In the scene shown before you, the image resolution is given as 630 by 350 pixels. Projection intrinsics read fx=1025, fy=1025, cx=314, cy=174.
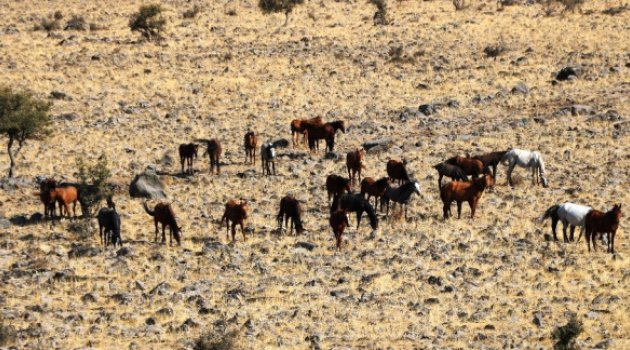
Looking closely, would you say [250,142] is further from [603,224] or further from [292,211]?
[603,224]

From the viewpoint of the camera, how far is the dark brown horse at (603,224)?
2494cm

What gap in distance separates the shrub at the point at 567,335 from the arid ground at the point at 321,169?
2.76 ft

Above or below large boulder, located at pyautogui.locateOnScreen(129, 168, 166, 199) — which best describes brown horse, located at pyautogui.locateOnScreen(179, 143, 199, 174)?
above

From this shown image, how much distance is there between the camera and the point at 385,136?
41344mm

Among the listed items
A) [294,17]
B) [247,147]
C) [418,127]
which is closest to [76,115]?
[247,147]

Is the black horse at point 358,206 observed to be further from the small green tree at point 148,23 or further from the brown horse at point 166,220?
the small green tree at point 148,23

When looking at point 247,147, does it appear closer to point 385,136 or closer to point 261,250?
point 385,136

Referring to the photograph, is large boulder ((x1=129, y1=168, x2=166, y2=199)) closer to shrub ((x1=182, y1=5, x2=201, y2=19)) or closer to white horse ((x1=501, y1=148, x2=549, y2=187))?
white horse ((x1=501, y1=148, x2=549, y2=187))

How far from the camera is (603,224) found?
25109mm

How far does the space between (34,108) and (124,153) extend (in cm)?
377

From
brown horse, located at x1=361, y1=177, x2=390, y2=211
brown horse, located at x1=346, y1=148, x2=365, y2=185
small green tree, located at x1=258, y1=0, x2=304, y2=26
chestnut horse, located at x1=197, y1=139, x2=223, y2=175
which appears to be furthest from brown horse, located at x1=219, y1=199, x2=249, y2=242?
small green tree, located at x1=258, y1=0, x2=304, y2=26

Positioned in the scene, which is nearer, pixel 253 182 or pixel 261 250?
pixel 261 250

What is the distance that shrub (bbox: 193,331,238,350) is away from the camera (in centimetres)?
1810

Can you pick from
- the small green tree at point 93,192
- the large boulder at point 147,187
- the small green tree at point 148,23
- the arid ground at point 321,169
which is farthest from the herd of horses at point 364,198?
the small green tree at point 148,23
